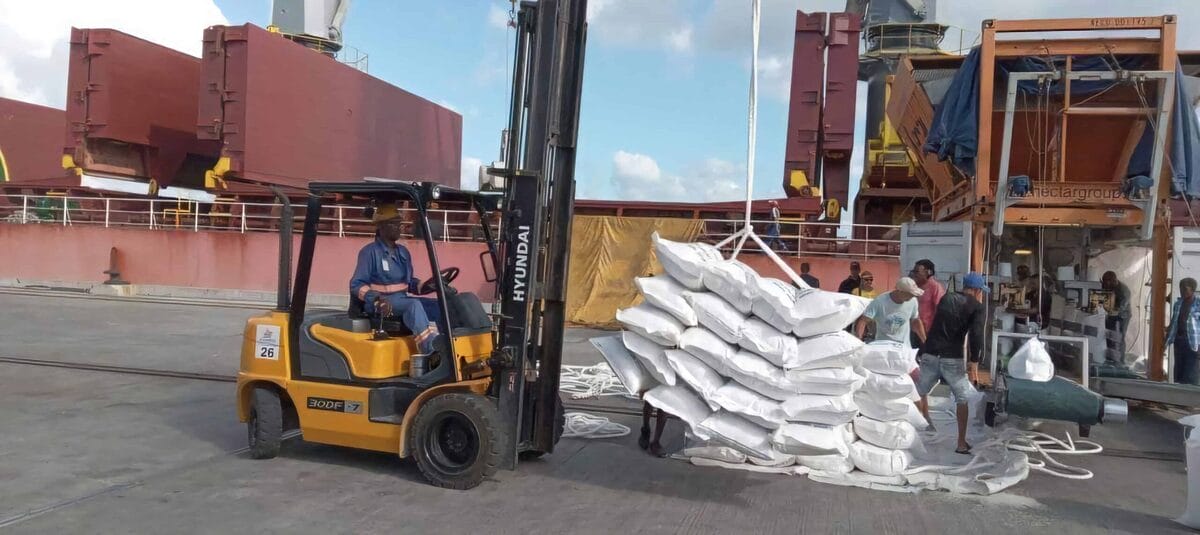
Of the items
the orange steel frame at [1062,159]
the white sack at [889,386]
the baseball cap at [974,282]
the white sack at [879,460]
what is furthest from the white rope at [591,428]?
the orange steel frame at [1062,159]

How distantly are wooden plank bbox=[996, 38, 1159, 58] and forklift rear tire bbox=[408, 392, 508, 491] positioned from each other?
313 inches

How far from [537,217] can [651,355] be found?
1300mm

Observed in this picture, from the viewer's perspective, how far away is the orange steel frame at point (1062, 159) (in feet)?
31.4

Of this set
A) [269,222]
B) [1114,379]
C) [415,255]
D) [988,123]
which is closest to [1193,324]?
[1114,379]

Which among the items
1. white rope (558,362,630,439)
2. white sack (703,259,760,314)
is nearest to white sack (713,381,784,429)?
white sack (703,259,760,314)

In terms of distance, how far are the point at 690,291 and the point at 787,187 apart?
603 inches

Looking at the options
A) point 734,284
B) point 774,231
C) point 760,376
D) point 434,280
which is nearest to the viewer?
point 760,376

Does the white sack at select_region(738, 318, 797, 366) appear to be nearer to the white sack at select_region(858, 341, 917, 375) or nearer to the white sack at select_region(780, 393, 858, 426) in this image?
the white sack at select_region(780, 393, 858, 426)

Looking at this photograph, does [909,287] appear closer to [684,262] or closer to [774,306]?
[774,306]

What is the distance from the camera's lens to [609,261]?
1872cm

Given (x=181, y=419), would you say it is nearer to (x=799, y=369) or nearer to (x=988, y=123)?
(x=799, y=369)

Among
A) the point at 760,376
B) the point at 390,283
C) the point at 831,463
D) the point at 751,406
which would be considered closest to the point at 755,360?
the point at 760,376

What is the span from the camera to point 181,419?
8.08 metres

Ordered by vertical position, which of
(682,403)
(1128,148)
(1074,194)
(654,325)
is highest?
(1128,148)
